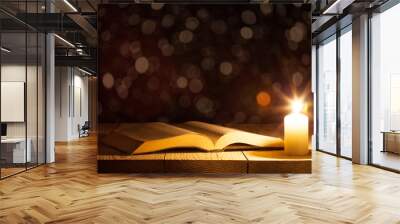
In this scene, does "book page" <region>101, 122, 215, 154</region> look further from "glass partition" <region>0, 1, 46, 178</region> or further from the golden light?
"glass partition" <region>0, 1, 46, 178</region>

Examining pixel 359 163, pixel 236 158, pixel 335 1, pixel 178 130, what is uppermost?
pixel 335 1

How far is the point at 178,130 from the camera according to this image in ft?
12.7

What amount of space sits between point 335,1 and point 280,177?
2.55 metres

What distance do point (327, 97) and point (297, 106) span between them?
6671mm

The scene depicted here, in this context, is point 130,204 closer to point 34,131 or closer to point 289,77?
point 289,77

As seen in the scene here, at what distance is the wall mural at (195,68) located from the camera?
3.74 meters

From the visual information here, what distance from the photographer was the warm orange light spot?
3.73 metres

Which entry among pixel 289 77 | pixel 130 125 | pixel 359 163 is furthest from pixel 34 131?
pixel 359 163

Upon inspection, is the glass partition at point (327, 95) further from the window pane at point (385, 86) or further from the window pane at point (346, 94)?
the window pane at point (385, 86)

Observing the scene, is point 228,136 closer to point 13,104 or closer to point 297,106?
point 297,106

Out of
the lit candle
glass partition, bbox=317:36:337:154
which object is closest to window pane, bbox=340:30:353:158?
glass partition, bbox=317:36:337:154

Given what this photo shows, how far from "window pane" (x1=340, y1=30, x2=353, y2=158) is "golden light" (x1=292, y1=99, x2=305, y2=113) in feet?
15.9

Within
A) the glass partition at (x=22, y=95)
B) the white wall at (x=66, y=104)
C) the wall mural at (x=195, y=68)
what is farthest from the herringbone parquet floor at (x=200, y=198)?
the white wall at (x=66, y=104)

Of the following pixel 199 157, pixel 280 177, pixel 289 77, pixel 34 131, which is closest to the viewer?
pixel 289 77
